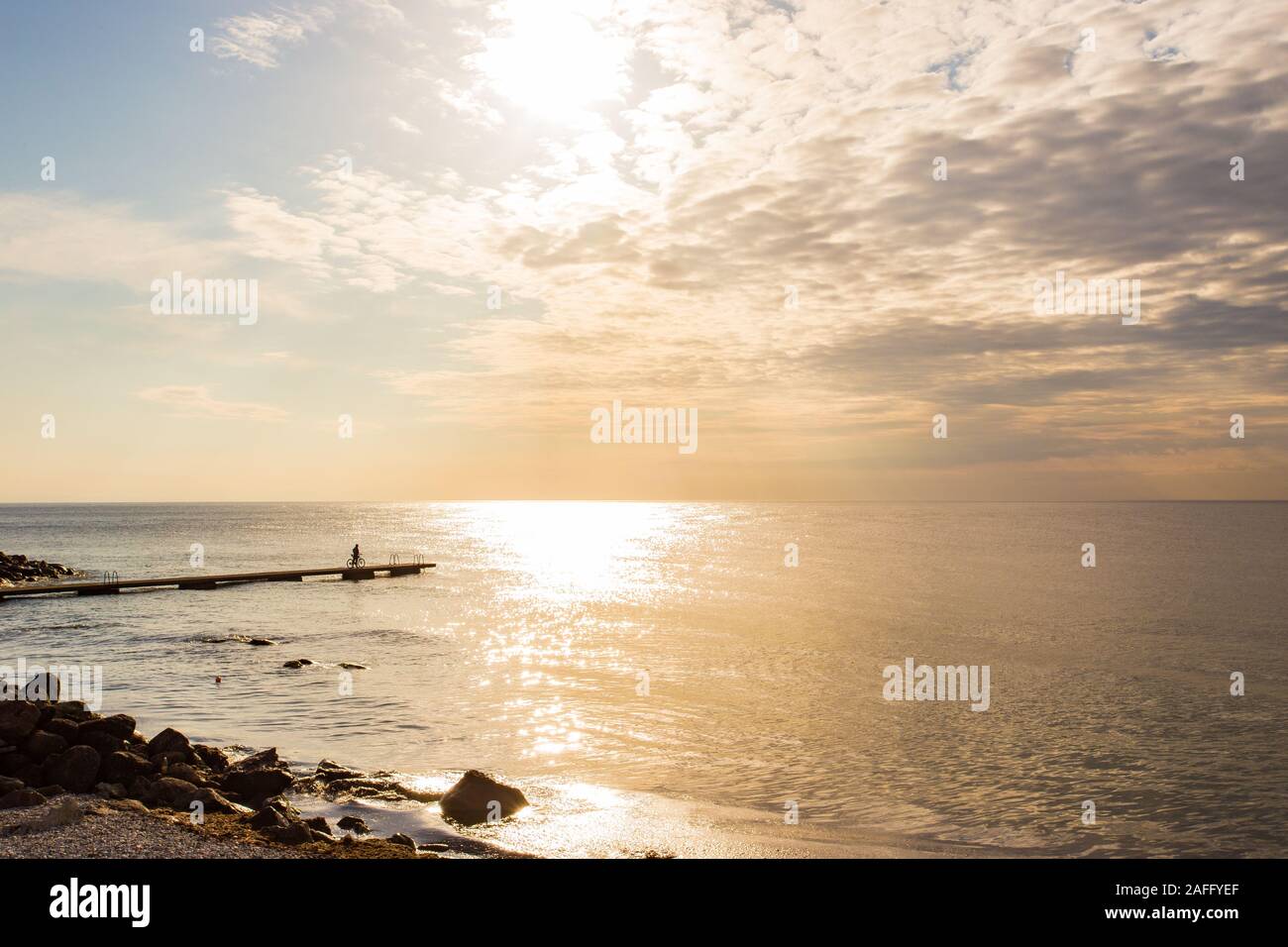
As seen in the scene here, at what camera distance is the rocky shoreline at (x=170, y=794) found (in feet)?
49.2

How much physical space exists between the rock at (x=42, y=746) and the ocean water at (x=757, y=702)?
6.26 m

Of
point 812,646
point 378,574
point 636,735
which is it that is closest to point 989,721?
point 636,735

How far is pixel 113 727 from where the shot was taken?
20984mm

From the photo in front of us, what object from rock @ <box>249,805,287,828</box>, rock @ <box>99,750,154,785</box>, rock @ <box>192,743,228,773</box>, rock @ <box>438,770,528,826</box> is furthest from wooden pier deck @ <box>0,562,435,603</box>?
rock @ <box>249,805,287,828</box>

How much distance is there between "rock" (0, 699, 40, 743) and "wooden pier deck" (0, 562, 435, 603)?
182 ft

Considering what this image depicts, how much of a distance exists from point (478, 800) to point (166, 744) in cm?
864

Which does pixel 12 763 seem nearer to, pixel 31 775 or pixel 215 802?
pixel 31 775

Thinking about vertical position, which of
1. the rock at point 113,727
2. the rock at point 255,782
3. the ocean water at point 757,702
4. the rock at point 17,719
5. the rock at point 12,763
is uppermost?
the rock at point 17,719

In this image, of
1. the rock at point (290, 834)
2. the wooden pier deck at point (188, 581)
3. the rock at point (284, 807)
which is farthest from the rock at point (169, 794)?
the wooden pier deck at point (188, 581)

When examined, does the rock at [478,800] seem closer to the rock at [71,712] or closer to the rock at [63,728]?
the rock at [63,728]

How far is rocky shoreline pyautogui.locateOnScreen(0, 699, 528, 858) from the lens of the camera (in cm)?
1499

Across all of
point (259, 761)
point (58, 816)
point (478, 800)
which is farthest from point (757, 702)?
point (58, 816)

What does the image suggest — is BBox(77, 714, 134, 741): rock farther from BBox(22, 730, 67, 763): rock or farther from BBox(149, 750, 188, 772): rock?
BBox(149, 750, 188, 772): rock
